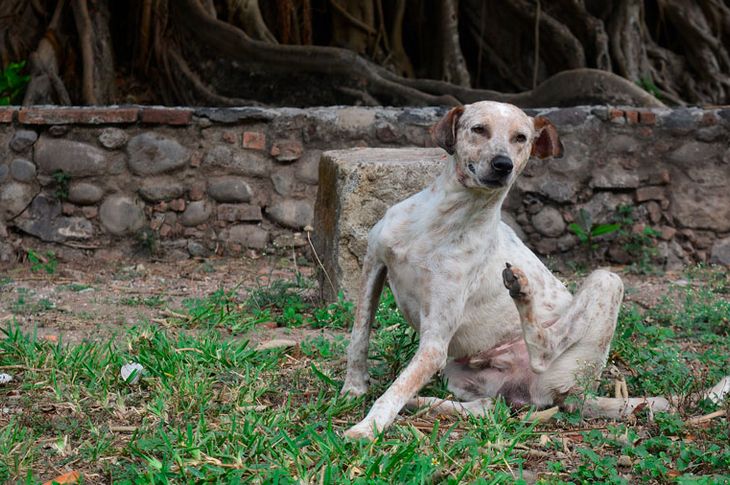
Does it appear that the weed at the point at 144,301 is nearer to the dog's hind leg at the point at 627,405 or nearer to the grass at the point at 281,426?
the grass at the point at 281,426

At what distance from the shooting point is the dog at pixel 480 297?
3428 mm

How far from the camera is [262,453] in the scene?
10.4 ft

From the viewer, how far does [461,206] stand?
3.57 m

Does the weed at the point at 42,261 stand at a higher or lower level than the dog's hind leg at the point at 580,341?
lower

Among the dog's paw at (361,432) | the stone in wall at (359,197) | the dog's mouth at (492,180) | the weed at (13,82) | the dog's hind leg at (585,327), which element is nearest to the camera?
the dog's paw at (361,432)

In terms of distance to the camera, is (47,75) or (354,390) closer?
(354,390)

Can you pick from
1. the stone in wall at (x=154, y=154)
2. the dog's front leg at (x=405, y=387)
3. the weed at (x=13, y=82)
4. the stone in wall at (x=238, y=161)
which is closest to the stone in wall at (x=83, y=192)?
the stone in wall at (x=154, y=154)

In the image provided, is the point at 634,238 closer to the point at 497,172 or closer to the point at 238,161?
the point at 238,161

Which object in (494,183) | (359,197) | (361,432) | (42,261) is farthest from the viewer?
(42,261)

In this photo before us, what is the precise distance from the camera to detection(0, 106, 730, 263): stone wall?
6.81 metres

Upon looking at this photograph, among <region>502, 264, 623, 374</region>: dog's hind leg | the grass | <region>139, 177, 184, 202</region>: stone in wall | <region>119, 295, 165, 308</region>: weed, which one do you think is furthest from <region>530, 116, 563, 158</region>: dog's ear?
<region>139, 177, 184, 202</region>: stone in wall

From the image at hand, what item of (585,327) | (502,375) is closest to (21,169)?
(502,375)

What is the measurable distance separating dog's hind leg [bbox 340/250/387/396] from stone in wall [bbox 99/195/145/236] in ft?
11.6

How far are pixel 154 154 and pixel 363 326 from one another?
142 inches
